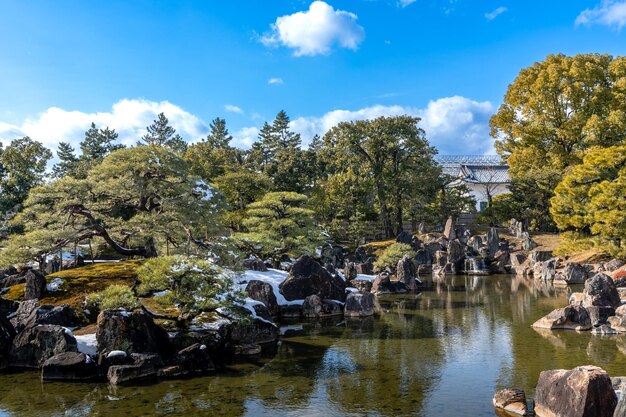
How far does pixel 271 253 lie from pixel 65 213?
12.2 metres

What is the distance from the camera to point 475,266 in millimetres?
41312

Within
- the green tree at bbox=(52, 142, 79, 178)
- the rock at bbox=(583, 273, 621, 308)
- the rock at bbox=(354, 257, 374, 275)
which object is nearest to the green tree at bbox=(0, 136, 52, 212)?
the green tree at bbox=(52, 142, 79, 178)

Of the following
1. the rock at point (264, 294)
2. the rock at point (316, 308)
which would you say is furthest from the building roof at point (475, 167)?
the rock at point (264, 294)

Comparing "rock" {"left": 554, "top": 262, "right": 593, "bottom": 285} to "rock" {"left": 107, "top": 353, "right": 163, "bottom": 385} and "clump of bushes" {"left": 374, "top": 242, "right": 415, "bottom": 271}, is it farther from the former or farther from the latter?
"rock" {"left": 107, "top": 353, "right": 163, "bottom": 385}

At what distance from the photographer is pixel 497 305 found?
24.9 meters

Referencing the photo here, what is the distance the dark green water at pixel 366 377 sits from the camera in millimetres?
11188

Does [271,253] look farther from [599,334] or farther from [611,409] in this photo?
[611,409]

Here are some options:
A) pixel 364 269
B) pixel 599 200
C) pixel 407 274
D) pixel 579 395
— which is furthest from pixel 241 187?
pixel 579 395

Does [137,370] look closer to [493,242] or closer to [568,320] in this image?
[568,320]

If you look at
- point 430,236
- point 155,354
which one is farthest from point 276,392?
point 430,236

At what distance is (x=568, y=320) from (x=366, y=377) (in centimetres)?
989

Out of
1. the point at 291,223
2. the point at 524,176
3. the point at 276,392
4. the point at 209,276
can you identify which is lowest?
the point at 276,392

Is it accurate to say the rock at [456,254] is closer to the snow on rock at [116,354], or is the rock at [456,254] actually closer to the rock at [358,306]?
the rock at [358,306]

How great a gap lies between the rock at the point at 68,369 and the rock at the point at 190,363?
1.98 meters
